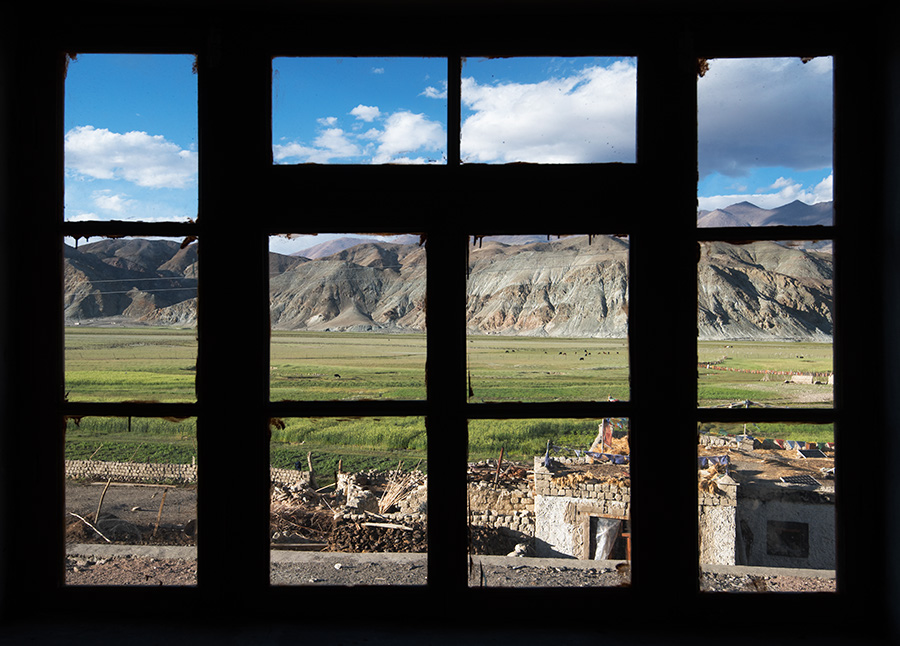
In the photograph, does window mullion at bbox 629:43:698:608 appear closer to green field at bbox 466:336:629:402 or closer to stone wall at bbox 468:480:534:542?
stone wall at bbox 468:480:534:542

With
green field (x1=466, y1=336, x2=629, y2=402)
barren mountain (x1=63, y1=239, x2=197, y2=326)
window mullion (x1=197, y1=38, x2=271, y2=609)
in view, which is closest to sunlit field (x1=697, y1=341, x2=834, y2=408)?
green field (x1=466, y1=336, x2=629, y2=402)

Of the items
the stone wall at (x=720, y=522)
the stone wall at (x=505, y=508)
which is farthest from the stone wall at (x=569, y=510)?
the stone wall at (x=720, y=522)

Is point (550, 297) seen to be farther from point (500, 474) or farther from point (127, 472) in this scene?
point (127, 472)

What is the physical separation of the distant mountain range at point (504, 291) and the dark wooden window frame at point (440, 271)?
56656 mm

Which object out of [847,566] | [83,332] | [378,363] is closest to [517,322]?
[378,363]

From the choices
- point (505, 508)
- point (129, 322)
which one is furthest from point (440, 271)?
point (129, 322)

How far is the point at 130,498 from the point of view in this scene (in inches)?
864

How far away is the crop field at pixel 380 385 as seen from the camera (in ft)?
102

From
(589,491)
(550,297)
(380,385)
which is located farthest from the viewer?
(550,297)

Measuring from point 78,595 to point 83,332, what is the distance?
70390 mm

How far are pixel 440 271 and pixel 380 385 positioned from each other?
133ft

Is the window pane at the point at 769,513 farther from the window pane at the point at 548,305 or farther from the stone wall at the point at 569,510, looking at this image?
the window pane at the point at 548,305

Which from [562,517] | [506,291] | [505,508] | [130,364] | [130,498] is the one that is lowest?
[130,498]

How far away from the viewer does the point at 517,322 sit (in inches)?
2640
